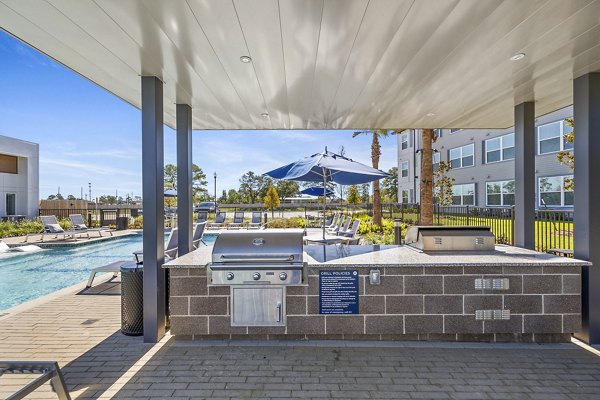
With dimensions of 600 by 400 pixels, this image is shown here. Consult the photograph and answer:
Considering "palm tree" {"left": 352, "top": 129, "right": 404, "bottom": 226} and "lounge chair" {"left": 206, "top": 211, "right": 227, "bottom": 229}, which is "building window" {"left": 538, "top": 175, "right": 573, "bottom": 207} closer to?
"palm tree" {"left": 352, "top": 129, "right": 404, "bottom": 226}

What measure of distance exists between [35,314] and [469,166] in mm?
17942

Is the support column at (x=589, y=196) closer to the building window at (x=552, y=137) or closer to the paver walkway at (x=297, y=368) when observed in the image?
the paver walkway at (x=297, y=368)

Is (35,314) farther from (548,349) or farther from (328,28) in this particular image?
(548,349)

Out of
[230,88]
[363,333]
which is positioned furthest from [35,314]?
[363,333]

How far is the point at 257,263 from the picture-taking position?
305 cm

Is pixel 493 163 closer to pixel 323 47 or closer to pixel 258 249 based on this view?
pixel 323 47

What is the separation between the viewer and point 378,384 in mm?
2529

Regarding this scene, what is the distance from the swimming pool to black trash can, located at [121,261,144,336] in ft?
10.8

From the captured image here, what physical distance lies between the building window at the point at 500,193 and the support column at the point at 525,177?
11.5 m

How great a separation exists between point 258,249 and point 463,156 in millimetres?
17233

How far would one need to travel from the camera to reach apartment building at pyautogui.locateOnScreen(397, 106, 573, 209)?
1196 centimetres

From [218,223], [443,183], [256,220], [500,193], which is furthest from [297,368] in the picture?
[500,193]

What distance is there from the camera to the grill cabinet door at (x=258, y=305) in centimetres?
311

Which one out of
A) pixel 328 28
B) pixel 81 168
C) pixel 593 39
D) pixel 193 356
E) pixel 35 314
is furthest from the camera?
pixel 81 168
